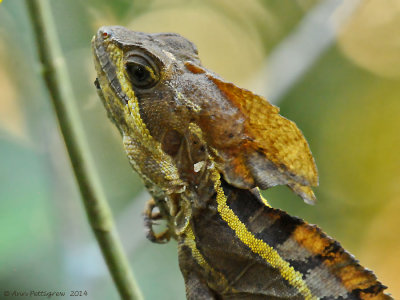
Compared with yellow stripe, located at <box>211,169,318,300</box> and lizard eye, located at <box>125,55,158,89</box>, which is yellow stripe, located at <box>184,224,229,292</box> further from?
lizard eye, located at <box>125,55,158,89</box>

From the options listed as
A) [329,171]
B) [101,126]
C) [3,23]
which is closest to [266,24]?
[329,171]

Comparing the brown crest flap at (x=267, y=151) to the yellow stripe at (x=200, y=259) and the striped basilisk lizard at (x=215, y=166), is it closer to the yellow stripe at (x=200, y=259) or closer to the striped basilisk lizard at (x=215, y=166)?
the striped basilisk lizard at (x=215, y=166)

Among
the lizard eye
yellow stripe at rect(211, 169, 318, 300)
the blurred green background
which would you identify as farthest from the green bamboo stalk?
yellow stripe at rect(211, 169, 318, 300)

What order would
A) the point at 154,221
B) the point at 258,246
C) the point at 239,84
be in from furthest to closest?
the point at 239,84, the point at 154,221, the point at 258,246

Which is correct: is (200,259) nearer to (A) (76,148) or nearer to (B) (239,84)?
(A) (76,148)

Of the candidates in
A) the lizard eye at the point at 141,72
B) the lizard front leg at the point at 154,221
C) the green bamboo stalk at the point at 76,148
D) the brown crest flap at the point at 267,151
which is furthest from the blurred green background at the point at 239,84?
the brown crest flap at the point at 267,151

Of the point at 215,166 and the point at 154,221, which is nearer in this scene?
the point at 215,166

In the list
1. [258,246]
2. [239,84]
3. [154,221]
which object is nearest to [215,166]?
[258,246]
